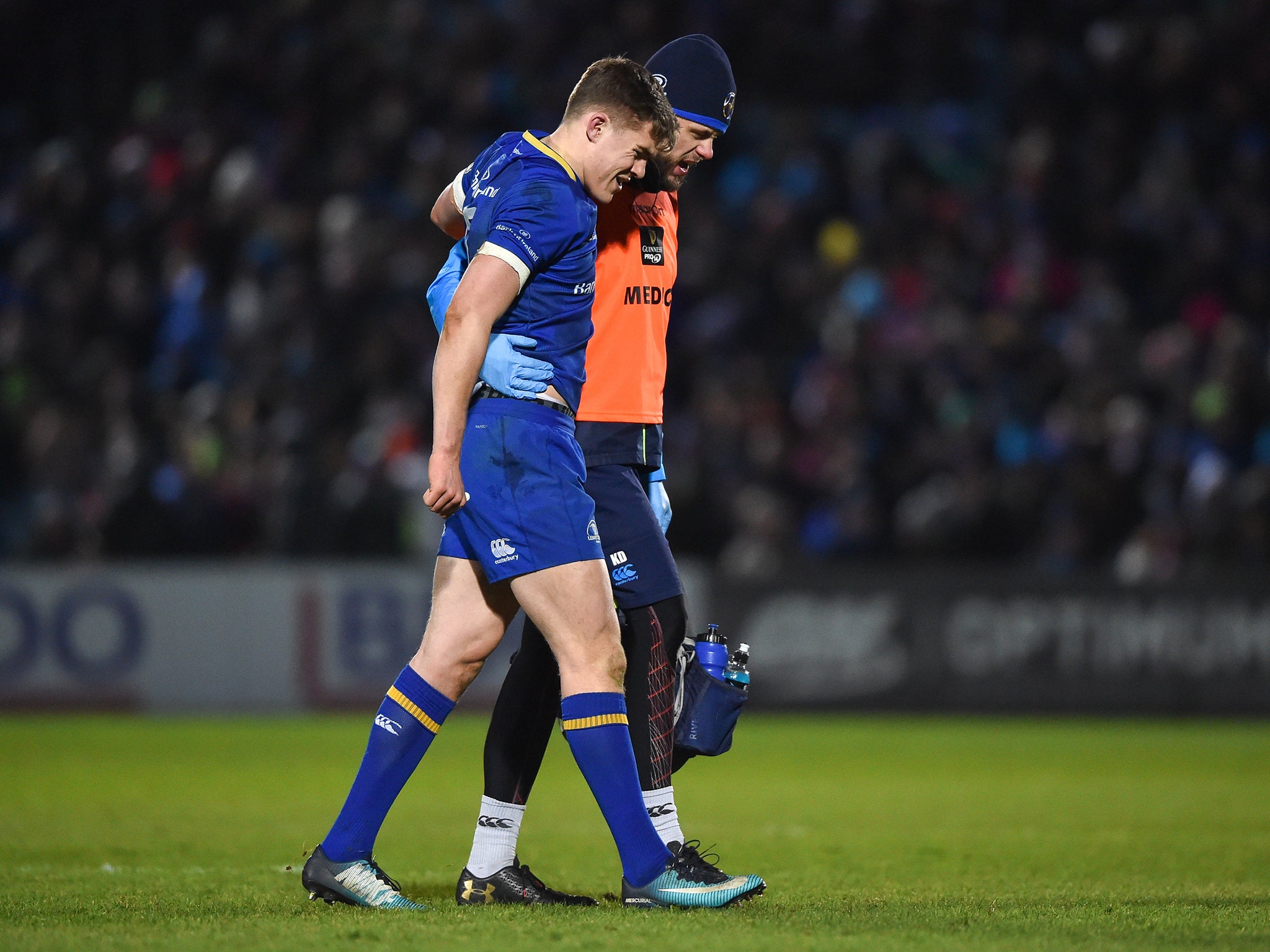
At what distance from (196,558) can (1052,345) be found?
8.12m

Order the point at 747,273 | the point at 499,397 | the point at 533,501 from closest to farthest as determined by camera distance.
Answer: the point at 533,501 → the point at 499,397 → the point at 747,273

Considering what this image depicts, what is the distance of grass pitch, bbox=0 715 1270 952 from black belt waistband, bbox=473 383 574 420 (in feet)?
4.71

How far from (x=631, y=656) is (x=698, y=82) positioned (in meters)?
1.81

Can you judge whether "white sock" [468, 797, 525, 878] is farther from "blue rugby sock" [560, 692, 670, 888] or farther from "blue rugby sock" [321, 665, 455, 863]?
"blue rugby sock" [560, 692, 670, 888]

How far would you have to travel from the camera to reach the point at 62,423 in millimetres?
15055

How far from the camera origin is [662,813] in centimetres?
495

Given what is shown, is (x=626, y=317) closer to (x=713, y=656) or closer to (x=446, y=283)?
(x=446, y=283)

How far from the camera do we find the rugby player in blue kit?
453 cm

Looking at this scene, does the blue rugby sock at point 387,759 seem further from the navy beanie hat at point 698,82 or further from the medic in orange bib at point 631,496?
the navy beanie hat at point 698,82

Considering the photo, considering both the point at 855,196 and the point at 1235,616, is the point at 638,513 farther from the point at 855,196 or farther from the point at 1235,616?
the point at 855,196

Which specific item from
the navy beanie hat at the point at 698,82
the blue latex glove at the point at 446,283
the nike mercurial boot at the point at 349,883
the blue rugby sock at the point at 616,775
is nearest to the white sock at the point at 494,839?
the nike mercurial boot at the point at 349,883

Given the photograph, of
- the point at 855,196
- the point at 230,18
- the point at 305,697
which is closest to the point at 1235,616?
the point at 855,196

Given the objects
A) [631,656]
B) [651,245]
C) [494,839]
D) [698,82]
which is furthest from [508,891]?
[698,82]

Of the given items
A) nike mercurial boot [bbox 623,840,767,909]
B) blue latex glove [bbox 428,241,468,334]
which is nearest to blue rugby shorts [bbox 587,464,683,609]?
blue latex glove [bbox 428,241,468,334]
